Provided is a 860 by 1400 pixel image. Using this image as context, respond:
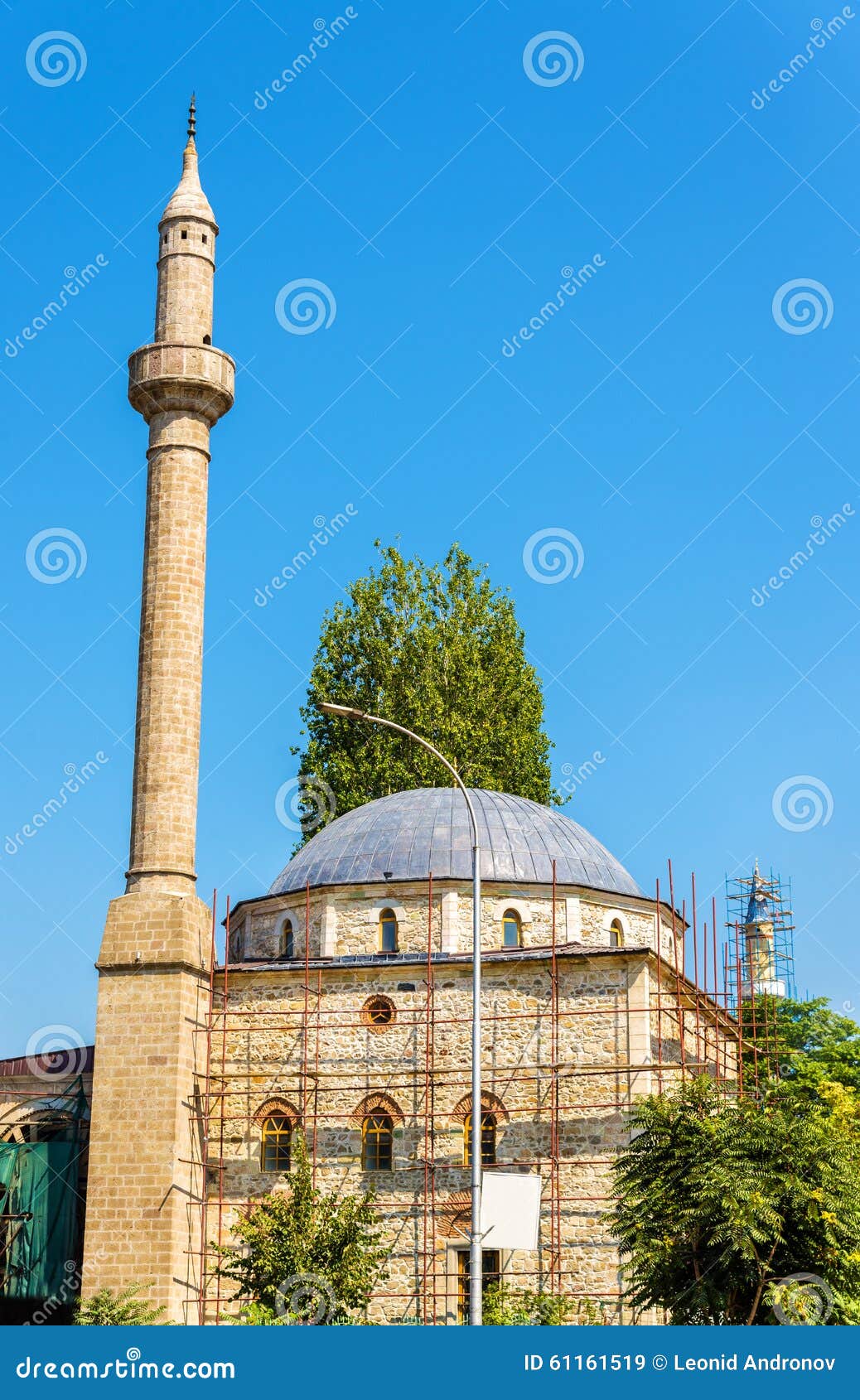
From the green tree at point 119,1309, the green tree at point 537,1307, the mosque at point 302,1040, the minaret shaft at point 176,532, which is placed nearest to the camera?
the green tree at point 537,1307

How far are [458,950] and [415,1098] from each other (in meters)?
3.18

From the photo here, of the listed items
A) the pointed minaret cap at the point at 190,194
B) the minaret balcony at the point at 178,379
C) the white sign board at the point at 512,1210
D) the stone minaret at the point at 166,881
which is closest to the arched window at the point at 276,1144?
Answer: the stone minaret at the point at 166,881

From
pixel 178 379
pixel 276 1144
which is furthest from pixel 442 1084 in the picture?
pixel 178 379

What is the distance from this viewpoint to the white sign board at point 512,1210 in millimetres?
18188

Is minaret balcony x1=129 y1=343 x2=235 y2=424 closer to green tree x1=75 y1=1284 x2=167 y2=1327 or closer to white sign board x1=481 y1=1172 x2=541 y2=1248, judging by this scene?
green tree x1=75 y1=1284 x2=167 y2=1327

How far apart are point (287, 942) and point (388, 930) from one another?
2.15m

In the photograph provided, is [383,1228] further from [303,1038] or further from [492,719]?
[492,719]

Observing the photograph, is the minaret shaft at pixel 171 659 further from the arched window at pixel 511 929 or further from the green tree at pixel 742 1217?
the green tree at pixel 742 1217

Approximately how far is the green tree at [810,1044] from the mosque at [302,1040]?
11.3 metres

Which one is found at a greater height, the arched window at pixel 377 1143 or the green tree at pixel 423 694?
the green tree at pixel 423 694

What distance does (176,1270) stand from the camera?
2519 centimetres

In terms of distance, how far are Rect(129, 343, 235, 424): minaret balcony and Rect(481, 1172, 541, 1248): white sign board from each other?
53.5 feet

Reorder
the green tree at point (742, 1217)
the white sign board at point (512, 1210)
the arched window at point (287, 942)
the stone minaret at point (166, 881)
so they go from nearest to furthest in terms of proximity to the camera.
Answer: the white sign board at point (512, 1210), the green tree at point (742, 1217), the stone minaret at point (166, 881), the arched window at point (287, 942)

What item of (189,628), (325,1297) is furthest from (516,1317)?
(189,628)
